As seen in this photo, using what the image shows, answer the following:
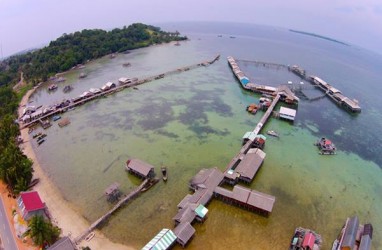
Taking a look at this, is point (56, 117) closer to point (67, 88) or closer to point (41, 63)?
point (67, 88)

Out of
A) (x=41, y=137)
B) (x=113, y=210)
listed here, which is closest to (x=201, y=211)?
(x=113, y=210)

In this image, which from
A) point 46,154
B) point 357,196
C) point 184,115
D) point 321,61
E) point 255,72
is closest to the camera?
point 357,196

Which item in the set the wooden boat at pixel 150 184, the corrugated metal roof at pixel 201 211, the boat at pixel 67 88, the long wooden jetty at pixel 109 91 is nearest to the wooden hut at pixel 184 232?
the corrugated metal roof at pixel 201 211

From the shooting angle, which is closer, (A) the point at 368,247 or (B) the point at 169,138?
(A) the point at 368,247

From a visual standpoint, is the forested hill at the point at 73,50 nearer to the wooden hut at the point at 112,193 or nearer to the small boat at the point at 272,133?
the wooden hut at the point at 112,193

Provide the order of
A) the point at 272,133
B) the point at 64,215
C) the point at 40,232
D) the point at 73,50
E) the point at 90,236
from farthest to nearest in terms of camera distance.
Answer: the point at 73,50, the point at 272,133, the point at 64,215, the point at 90,236, the point at 40,232

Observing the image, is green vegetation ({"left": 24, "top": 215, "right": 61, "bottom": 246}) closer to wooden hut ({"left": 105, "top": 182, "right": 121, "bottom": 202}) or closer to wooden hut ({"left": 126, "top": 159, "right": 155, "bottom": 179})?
wooden hut ({"left": 105, "top": 182, "right": 121, "bottom": 202})

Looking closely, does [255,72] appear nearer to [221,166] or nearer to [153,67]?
[153,67]

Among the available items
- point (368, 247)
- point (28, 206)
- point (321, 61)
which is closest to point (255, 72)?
point (321, 61)
